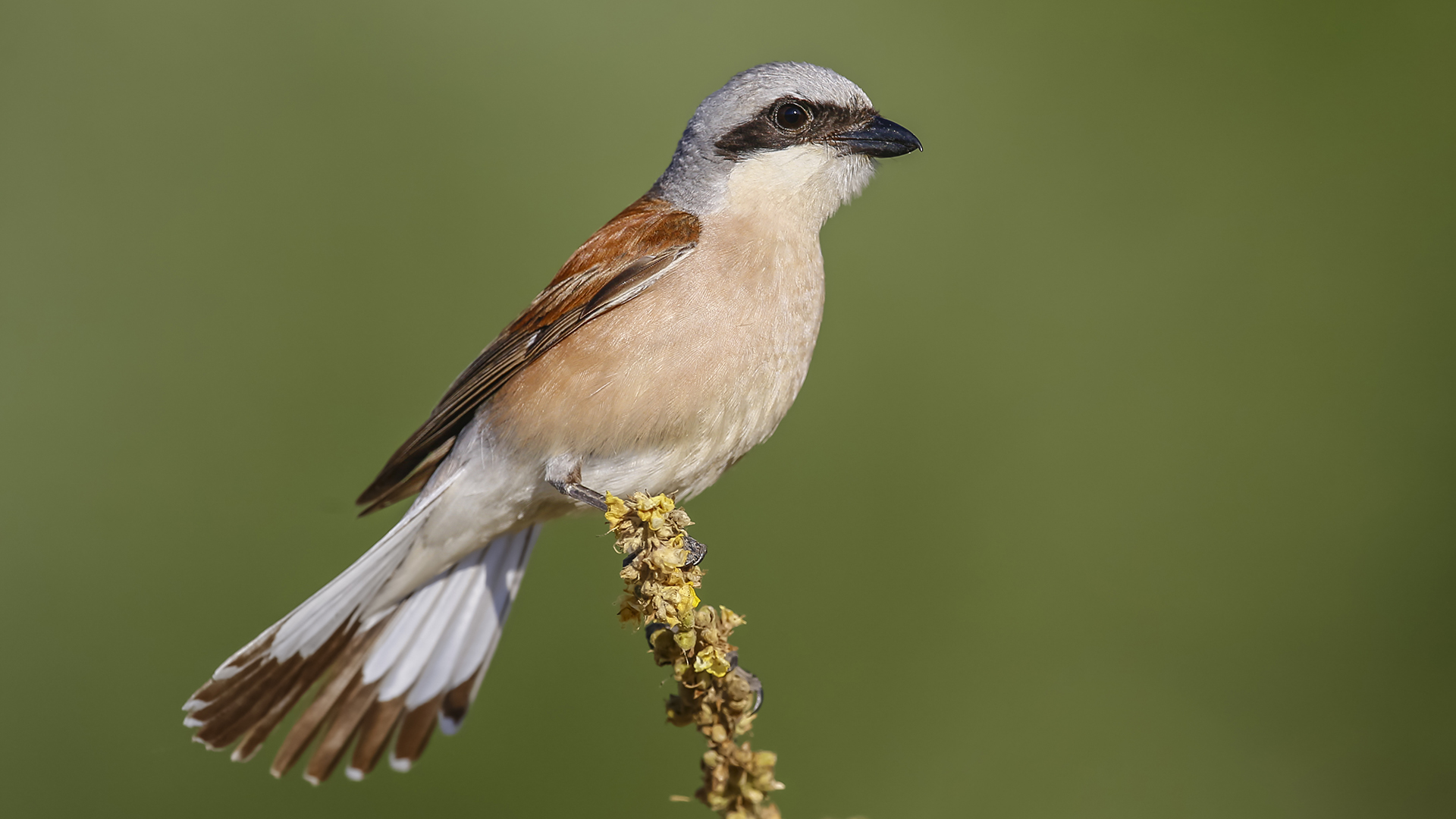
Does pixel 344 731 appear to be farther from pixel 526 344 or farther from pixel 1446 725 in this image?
pixel 1446 725

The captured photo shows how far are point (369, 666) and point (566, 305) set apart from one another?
4.63ft

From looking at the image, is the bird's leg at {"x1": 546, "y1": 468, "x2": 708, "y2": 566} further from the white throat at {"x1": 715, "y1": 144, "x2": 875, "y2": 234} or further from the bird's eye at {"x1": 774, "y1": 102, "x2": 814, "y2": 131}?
the bird's eye at {"x1": 774, "y1": 102, "x2": 814, "y2": 131}

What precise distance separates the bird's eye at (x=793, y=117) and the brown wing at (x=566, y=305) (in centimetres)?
42

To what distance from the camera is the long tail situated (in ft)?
10.2

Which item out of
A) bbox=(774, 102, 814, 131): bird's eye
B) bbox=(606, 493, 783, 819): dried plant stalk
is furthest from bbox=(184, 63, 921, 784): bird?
bbox=(606, 493, 783, 819): dried plant stalk

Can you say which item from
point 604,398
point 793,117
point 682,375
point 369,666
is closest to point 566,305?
point 604,398

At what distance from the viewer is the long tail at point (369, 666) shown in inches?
122

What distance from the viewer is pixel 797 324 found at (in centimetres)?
303

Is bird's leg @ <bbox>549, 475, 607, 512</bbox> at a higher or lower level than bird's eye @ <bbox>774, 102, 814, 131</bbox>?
lower

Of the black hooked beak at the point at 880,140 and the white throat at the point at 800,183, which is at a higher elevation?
the black hooked beak at the point at 880,140

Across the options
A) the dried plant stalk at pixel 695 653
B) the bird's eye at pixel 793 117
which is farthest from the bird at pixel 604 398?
the dried plant stalk at pixel 695 653

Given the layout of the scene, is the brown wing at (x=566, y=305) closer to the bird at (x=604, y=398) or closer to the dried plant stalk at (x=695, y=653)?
the bird at (x=604, y=398)

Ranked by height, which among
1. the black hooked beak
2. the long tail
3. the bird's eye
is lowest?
the long tail

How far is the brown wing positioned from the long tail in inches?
9.7
